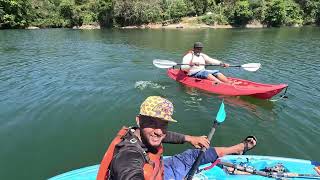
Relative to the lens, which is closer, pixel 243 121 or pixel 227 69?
pixel 243 121

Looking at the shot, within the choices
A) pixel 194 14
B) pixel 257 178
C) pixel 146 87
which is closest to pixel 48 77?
pixel 146 87

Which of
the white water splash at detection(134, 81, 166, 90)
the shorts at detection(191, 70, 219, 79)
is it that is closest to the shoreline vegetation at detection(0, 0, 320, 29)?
the white water splash at detection(134, 81, 166, 90)

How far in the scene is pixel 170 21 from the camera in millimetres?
47188

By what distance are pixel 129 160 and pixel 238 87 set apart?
8444 millimetres

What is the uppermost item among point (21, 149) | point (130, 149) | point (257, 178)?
point (130, 149)

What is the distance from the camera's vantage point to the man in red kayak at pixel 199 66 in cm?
1166

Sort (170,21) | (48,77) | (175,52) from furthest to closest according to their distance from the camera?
(170,21)
(175,52)
(48,77)

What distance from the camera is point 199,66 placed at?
12141 millimetres

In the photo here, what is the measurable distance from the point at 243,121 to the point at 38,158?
5.21m

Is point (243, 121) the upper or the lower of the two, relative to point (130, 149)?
lower

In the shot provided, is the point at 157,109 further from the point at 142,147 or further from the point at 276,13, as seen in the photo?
the point at 276,13

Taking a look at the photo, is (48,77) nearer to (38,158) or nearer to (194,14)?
(38,158)

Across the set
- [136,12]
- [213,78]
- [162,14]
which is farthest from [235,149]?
[162,14]

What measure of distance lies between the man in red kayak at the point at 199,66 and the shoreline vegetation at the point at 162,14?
32917 millimetres
